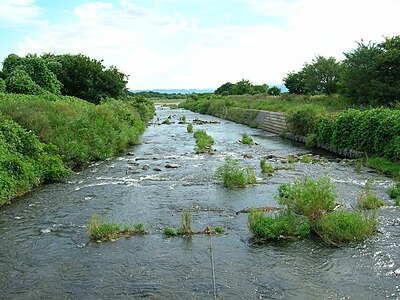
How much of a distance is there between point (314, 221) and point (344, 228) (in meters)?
0.86

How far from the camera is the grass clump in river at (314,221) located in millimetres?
9406

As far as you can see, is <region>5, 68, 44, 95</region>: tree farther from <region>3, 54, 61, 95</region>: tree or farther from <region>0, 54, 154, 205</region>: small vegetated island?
<region>3, 54, 61, 95</region>: tree

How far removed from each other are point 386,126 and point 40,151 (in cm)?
1489

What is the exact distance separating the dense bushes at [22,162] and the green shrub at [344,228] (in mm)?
9399

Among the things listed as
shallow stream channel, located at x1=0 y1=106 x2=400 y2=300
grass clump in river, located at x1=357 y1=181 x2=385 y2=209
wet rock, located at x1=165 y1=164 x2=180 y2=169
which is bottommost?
shallow stream channel, located at x1=0 y1=106 x2=400 y2=300

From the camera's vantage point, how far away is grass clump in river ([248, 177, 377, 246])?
9.41 meters

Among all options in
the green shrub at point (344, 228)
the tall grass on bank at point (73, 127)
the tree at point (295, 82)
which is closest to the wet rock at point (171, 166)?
the tall grass on bank at point (73, 127)

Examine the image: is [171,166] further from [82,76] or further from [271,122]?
[82,76]

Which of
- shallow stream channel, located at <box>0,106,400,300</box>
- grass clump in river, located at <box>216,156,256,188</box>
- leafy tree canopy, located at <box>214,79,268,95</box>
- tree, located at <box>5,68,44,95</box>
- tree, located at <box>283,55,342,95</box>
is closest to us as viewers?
shallow stream channel, located at <box>0,106,400,300</box>

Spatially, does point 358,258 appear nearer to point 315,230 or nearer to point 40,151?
point 315,230

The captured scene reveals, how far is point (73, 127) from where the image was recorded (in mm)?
19812

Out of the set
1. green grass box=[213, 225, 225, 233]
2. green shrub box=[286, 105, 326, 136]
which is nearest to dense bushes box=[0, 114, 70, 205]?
green grass box=[213, 225, 225, 233]

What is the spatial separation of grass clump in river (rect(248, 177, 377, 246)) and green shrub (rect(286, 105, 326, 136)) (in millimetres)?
16547

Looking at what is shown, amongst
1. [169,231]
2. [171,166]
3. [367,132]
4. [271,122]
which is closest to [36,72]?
[171,166]
